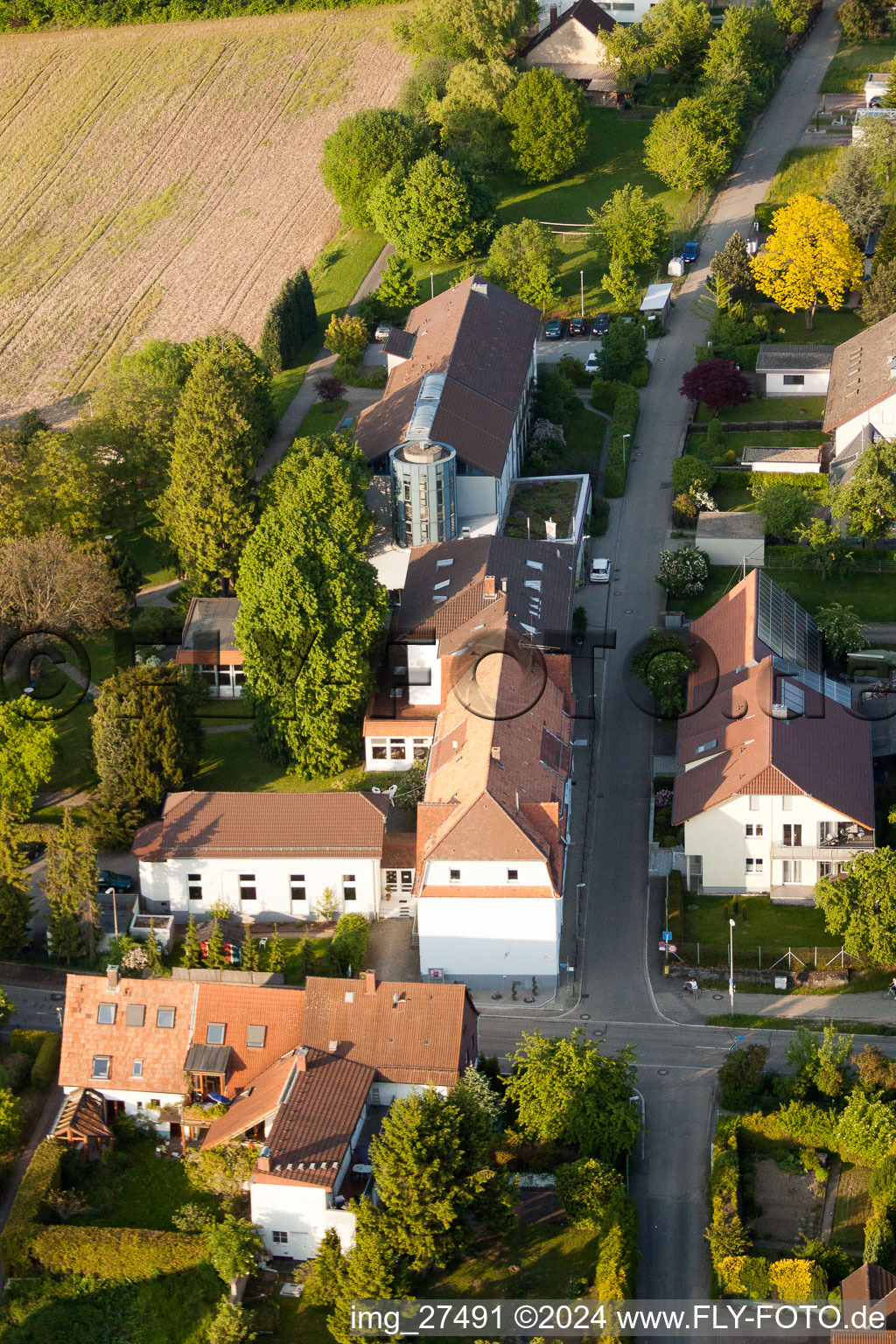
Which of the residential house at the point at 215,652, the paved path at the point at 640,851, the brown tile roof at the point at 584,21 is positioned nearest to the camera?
the paved path at the point at 640,851

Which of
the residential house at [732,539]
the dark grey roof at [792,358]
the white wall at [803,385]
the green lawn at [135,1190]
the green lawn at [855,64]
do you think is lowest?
the white wall at [803,385]

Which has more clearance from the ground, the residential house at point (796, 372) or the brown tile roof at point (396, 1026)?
the brown tile roof at point (396, 1026)

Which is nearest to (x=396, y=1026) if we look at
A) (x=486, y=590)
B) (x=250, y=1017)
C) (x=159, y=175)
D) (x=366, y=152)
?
(x=250, y=1017)

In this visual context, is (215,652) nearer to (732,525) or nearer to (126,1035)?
(126,1035)

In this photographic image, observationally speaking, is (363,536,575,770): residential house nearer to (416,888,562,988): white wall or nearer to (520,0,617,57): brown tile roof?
(416,888,562,988): white wall

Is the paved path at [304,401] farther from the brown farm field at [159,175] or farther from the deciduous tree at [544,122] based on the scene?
the deciduous tree at [544,122]

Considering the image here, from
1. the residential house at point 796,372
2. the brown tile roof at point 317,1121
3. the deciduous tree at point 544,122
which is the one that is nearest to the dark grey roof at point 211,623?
the brown tile roof at point 317,1121

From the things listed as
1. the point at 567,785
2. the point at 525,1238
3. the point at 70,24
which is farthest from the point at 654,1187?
the point at 70,24

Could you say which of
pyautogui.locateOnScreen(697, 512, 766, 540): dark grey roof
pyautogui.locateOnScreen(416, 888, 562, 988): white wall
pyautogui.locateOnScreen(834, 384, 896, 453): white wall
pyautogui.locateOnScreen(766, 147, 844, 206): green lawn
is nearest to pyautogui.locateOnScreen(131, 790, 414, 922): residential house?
pyautogui.locateOnScreen(416, 888, 562, 988): white wall
